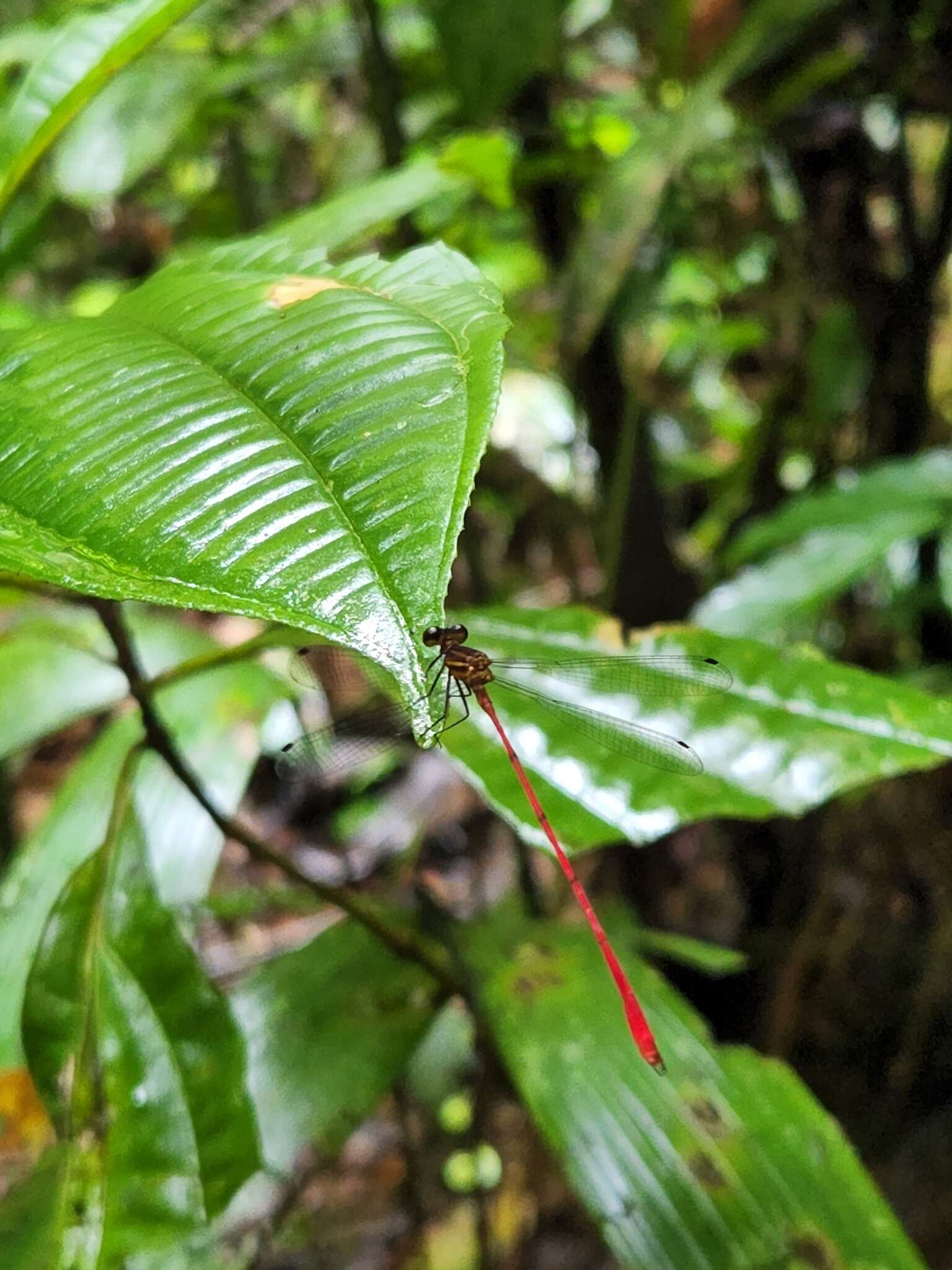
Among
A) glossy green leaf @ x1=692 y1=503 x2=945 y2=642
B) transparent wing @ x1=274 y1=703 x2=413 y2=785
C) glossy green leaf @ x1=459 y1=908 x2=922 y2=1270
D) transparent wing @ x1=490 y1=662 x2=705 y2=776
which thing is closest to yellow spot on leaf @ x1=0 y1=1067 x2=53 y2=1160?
transparent wing @ x1=274 y1=703 x2=413 y2=785

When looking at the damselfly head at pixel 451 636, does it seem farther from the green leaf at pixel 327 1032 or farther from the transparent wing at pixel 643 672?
the green leaf at pixel 327 1032

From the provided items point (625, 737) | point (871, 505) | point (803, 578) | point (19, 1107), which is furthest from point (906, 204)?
point (19, 1107)

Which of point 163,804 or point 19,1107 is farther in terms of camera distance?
point 19,1107

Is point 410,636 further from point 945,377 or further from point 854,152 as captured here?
point 945,377

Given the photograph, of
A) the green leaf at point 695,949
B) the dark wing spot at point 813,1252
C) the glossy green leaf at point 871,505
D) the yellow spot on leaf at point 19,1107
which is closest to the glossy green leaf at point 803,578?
the glossy green leaf at point 871,505

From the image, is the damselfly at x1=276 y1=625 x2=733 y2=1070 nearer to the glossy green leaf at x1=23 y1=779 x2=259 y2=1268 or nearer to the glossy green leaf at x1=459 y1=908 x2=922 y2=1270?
the glossy green leaf at x1=459 y1=908 x2=922 y2=1270

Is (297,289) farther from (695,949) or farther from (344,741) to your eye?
(695,949)
